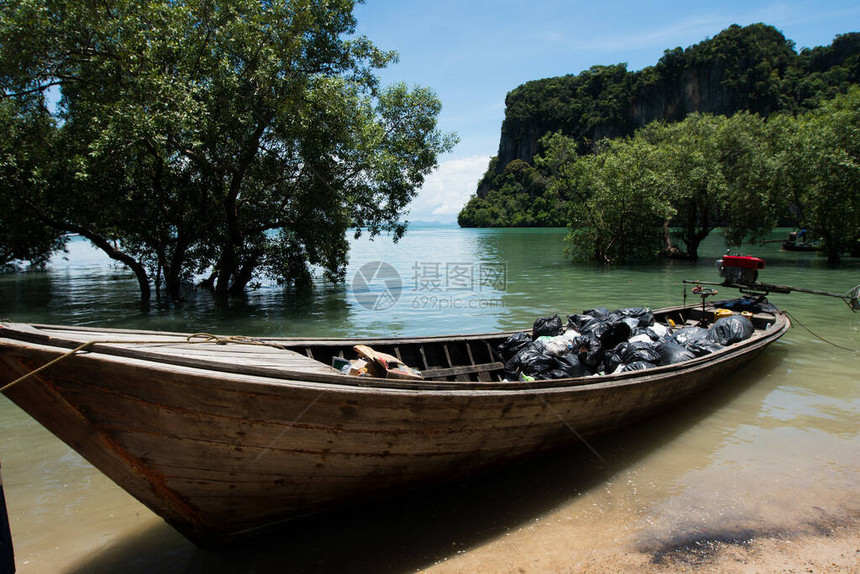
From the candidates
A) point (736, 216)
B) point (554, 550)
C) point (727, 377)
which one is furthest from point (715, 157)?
point (554, 550)

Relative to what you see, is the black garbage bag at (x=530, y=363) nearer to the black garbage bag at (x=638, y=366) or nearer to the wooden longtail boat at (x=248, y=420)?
the black garbage bag at (x=638, y=366)

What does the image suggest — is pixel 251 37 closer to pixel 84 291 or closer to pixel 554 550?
pixel 554 550

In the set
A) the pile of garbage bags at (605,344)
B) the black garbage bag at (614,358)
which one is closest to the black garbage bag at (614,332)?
the pile of garbage bags at (605,344)

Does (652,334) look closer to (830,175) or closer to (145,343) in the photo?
(145,343)

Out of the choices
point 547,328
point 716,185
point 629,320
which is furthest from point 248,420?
point 716,185

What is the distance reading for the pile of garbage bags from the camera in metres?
6.08

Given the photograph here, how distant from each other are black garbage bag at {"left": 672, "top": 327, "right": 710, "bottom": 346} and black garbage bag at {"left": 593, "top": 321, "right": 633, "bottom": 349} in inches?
27.8

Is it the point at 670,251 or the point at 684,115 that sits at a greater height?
the point at 684,115

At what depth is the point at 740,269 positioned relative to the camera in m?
9.41

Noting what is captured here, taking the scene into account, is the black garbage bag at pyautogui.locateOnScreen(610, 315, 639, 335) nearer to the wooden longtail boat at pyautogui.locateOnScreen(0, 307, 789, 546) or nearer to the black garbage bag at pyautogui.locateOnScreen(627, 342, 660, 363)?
the black garbage bag at pyautogui.locateOnScreen(627, 342, 660, 363)

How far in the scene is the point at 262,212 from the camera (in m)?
16.3

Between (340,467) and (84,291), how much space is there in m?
23.0

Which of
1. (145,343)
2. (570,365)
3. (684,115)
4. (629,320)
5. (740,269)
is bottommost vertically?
(570,365)

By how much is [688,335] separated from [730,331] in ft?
2.85
